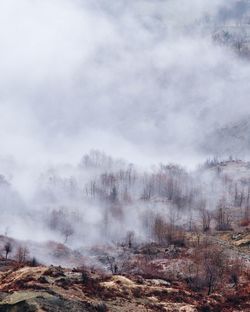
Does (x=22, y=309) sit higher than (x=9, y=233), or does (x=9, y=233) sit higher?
(x=9, y=233)

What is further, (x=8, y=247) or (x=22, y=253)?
(x=8, y=247)

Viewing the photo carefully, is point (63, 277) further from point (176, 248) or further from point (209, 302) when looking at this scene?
point (176, 248)

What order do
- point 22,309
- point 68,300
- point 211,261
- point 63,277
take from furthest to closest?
point 211,261, point 63,277, point 68,300, point 22,309

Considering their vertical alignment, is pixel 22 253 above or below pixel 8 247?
below

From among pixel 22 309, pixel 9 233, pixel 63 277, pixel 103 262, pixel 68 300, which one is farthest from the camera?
pixel 9 233

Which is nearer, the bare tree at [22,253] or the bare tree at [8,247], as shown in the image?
the bare tree at [22,253]

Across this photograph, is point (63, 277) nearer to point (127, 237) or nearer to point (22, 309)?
point (22, 309)

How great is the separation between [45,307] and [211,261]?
80572 millimetres

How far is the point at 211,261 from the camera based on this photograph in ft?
362

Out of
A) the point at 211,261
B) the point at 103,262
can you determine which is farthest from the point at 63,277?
the point at 103,262

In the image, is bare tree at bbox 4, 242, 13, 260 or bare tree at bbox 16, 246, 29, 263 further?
bare tree at bbox 4, 242, 13, 260

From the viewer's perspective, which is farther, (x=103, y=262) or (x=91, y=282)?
(x=103, y=262)

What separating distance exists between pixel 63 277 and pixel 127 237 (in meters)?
143

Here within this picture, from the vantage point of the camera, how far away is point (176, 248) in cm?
14900
